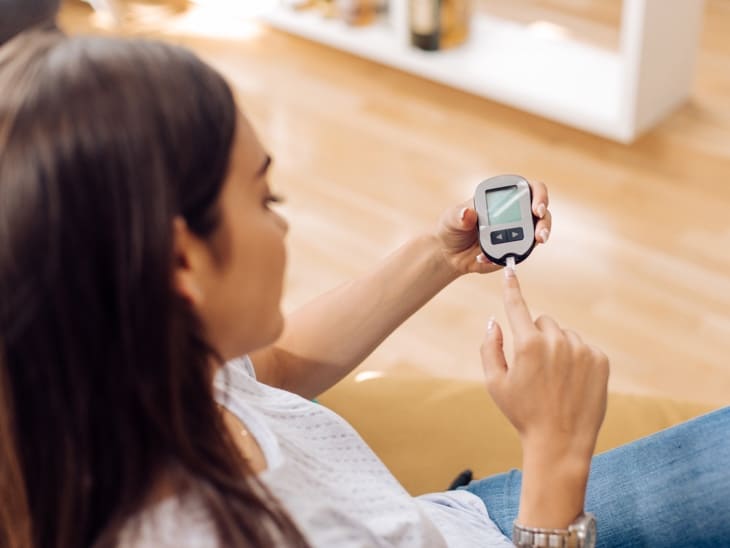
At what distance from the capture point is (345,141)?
236 cm

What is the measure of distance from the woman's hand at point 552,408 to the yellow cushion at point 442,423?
0.31 m

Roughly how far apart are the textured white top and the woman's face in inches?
2.3

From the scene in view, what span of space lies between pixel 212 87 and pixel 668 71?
1772 millimetres

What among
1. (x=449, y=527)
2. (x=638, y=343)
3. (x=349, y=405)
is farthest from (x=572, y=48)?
(x=449, y=527)

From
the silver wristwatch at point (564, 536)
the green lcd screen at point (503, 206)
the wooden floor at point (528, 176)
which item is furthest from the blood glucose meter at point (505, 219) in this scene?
the wooden floor at point (528, 176)

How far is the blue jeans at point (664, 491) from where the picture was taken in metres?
0.90

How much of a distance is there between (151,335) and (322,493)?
225 mm

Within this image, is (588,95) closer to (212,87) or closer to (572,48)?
(572,48)

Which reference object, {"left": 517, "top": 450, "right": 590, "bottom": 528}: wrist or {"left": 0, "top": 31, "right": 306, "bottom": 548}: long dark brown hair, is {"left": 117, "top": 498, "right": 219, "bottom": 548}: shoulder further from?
{"left": 517, "top": 450, "right": 590, "bottom": 528}: wrist

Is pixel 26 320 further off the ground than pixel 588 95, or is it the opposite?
pixel 26 320

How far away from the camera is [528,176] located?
2135 millimetres

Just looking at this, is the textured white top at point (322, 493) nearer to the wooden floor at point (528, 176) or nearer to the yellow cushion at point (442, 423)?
the yellow cushion at point (442, 423)

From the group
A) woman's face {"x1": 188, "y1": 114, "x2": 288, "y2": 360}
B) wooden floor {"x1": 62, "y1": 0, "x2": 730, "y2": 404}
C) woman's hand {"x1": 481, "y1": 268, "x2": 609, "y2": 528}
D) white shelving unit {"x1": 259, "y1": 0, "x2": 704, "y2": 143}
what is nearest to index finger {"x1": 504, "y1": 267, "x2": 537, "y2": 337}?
woman's hand {"x1": 481, "y1": 268, "x2": 609, "y2": 528}

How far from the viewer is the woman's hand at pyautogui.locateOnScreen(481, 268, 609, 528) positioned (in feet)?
2.60
